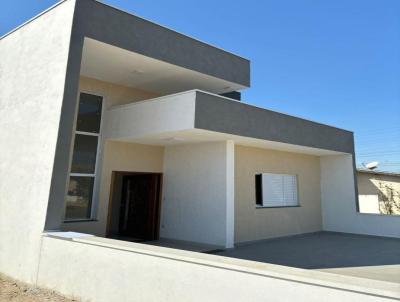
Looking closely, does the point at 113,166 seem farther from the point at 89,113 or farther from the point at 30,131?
the point at 30,131

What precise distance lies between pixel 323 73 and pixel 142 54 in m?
11.8

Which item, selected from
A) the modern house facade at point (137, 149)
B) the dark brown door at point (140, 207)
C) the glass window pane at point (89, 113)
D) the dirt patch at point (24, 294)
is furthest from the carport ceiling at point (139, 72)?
the dirt patch at point (24, 294)

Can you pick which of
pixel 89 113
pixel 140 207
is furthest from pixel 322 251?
pixel 89 113

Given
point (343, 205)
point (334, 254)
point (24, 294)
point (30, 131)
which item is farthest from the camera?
point (343, 205)

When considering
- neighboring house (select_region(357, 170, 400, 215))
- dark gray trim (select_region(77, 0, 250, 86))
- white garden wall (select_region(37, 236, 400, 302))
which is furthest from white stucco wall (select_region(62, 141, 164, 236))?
neighboring house (select_region(357, 170, 400, 215))

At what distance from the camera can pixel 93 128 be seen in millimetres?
10586

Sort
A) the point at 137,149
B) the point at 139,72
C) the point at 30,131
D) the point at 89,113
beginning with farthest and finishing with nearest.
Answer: the point at 137,149 < the point at 89,113 < the point at 139,72 < the point at 30,131

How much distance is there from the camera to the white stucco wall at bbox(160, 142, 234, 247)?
9836 mm

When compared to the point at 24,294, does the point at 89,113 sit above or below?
above

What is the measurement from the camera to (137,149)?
11.4 m

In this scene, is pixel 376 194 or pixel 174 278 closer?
pixel 174 278

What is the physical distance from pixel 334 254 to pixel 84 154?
8649 millimetres

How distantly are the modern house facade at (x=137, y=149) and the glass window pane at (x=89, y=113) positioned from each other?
0.04 m

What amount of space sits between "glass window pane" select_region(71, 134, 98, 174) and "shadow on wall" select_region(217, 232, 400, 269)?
522cm
